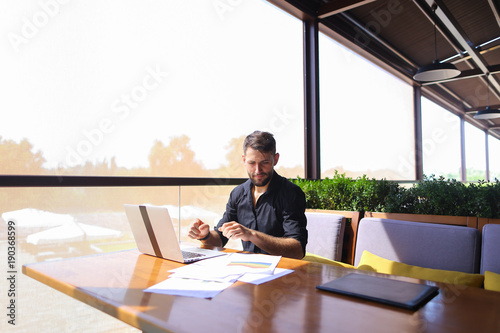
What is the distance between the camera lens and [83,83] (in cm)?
306

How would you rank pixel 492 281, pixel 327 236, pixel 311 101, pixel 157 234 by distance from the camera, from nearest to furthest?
pixel 492 281 → pixel 157 234 → pixel 327 236 → pixel 311 101

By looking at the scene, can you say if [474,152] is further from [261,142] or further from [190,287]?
[190,287]

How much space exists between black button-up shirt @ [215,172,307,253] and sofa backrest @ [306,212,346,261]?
0.46 m

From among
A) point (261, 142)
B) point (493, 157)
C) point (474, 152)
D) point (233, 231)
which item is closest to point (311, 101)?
point (261, 142)

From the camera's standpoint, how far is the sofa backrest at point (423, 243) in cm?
177

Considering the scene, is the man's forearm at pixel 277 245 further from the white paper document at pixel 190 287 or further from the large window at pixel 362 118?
the large window at pixel 362 118

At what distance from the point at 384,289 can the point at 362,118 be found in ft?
21.4

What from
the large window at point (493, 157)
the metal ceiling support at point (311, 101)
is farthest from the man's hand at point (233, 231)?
the large window at point (493, 157)

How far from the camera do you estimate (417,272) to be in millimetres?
1713

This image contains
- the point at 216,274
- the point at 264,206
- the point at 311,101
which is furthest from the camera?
the point at 311,101

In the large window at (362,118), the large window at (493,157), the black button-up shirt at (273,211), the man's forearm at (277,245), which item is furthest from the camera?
the large window at (493,157)

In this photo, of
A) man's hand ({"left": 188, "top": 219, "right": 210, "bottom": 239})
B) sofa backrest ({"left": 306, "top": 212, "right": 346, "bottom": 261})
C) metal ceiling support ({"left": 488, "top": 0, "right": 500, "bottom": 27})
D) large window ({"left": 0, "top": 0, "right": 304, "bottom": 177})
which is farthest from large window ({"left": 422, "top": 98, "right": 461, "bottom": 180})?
man's hand ({"left": 188, "top": 219, "right": 210, "bottom": 239})

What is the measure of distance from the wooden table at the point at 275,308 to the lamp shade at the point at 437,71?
15.4 ft

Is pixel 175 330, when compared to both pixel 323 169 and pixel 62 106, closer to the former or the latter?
pixel 62 106
